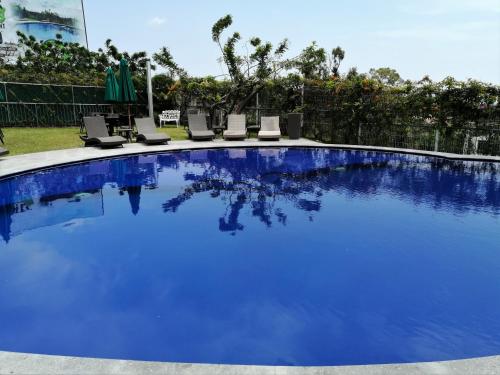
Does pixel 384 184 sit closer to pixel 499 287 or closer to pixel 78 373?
pixel 499 287

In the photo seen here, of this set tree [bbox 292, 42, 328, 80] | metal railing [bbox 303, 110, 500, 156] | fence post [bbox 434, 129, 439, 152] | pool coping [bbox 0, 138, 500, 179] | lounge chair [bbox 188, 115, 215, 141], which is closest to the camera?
pool coping [bbox 0, 138, 500, 179]

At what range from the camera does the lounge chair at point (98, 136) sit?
1293 cm

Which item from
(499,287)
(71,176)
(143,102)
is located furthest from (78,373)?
(143,102)

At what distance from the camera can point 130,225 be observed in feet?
20.7

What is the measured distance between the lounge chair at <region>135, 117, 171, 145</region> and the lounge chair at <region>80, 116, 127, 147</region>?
99 cm

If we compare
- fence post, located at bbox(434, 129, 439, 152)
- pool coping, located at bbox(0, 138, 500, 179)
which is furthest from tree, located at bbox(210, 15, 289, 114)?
fence post, located at bbox(434, 129, 439, 152)

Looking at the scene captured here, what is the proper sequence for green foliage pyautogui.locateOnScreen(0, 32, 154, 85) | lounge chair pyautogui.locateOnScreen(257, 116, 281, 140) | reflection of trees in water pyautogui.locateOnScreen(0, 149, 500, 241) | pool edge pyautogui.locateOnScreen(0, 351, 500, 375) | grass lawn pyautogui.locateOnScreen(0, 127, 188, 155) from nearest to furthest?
pool edge pyautogui.locateOnScreen(0, 351, 500, 375)
reflection of trees in water pyautogui.locateOnScreen(0, 149, 500, 241)
grass lawn pyautogui.locateOnScreen(0, 127, 188, 155)
lounge chair pyautogui.locateOnScreen(257, 116, 281, 140)
green foliage pyautogui.locateOnScreen(0, 32, 154, 85)

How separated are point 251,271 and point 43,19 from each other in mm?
68094

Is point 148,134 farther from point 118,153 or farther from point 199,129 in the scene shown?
point 118,153

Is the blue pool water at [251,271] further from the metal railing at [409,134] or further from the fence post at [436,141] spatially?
the fence post at [436,141]

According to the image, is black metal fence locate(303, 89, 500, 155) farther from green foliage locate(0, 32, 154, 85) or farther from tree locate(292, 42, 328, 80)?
green foliage locate(0, 32, 154, 85)

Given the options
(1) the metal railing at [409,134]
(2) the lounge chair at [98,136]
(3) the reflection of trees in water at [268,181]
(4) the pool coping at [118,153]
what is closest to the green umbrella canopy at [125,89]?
(2) the lounge chair at [98,136]

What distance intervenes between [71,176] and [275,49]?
12463 mm

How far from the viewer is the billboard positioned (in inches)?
2172
